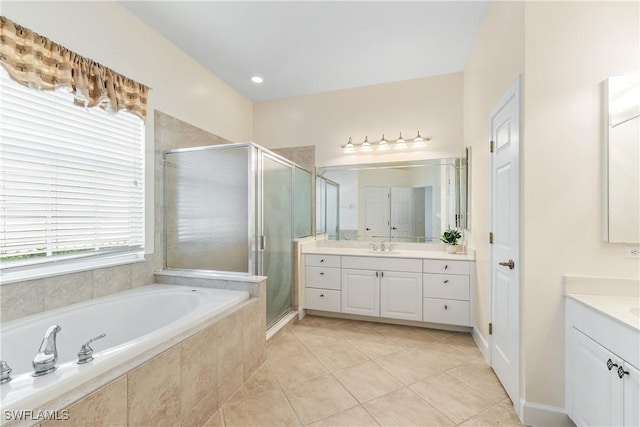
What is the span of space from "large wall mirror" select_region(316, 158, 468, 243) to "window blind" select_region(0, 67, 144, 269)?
2081 millimetres

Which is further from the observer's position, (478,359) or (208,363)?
(478,359)

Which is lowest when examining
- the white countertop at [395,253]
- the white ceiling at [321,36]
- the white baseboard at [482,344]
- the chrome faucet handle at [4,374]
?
the white baseboard at [482,344]

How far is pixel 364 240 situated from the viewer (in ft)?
11.2

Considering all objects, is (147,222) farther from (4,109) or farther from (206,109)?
(206,109)

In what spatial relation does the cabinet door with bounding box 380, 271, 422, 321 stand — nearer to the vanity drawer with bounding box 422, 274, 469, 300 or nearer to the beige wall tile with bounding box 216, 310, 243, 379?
the vanity drawer with bounding box 422, 274, 469, 300

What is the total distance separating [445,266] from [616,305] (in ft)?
4.68

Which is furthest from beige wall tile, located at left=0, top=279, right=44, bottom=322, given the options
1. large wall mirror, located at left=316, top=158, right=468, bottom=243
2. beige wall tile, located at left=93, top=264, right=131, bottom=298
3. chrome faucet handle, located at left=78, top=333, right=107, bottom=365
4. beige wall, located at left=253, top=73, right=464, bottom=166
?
beige wall, located at left=253, top=73, right=464, bottom=166

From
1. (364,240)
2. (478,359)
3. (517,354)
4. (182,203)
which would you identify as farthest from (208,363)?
(364,240)

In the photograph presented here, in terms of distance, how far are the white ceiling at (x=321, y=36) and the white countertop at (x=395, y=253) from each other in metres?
2.02

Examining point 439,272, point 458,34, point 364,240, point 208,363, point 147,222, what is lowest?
point 208,363

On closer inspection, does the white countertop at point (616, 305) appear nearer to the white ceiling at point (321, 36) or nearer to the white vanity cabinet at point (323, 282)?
the white vanity cabinet at point (323, 282)

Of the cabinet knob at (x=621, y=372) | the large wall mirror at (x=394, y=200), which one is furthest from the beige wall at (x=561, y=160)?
the large wall mirror at (x=394, y=200)

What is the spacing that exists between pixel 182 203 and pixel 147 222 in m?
0.32

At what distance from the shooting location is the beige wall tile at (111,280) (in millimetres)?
1916
